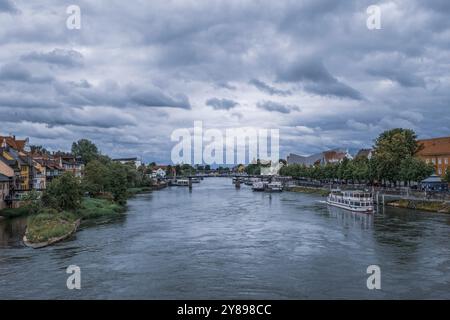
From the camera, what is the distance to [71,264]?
32.2 m

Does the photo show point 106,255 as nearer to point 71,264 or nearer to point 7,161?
point 71,264

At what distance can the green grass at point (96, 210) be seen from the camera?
5998 centimetres

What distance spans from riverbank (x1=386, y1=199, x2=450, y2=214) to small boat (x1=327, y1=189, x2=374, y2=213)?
4.74 metres

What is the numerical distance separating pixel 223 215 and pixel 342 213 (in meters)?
18.2

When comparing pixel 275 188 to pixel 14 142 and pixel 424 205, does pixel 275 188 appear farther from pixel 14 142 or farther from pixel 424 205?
pixel 14 142

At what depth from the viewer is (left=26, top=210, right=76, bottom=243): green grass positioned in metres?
40.6

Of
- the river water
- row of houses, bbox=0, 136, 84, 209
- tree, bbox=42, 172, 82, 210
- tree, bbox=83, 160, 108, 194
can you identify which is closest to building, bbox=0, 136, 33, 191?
row of houses, bbox=0, 136, 84, 209

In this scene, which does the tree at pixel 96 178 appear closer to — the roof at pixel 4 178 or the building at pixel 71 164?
the roof at pixel 4 178

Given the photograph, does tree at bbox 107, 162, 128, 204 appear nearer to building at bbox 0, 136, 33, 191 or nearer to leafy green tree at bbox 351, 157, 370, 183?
building at bbox 0, 136, 33, 191

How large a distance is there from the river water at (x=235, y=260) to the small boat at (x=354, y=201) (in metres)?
11.8

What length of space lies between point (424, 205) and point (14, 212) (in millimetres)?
→ 57109

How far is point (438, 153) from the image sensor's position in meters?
103

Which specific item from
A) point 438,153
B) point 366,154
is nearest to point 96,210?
point 438,153
